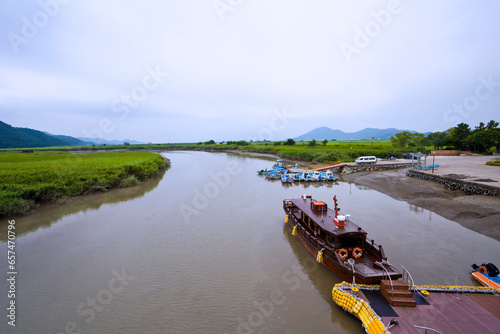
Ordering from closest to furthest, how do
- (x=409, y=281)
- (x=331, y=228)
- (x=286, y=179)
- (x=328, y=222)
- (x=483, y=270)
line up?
(x=483, y=270) < (x=409, y=281) < (x=331, y=228) < (x=328, y=222) < (x=286, y=179)

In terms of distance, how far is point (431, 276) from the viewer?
9.69 m

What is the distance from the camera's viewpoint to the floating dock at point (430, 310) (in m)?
6.39

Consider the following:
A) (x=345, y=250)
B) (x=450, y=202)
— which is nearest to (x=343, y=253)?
(x=345, y=250)

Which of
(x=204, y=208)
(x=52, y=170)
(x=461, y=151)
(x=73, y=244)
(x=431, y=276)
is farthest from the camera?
(x=461, y=151)

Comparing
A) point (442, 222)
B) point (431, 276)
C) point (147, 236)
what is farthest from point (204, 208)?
point (442, 222)

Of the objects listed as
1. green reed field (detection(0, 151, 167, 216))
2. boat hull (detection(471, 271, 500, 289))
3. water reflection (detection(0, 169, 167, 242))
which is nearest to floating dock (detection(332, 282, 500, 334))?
boat hull (detection(471, 271, 500, 289))

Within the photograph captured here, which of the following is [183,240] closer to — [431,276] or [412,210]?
[431,276]

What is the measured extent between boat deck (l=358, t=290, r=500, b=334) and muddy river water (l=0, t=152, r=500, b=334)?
158cm

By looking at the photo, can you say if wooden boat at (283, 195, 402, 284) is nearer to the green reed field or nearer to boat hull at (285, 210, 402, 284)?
boat hull at (285, 210, 402, 284)

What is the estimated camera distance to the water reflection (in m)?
16.7

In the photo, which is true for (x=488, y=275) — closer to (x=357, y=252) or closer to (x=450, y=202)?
(x=357, y=252)

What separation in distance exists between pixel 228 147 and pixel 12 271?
328ft

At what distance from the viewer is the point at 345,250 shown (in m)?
9.59

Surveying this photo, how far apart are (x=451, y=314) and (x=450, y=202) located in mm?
15280
